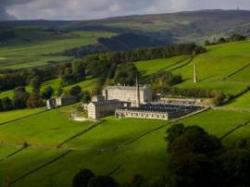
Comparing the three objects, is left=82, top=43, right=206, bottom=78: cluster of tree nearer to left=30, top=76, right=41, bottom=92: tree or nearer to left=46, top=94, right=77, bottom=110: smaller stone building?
left=30, top=76, right=41, bottom=92: tree

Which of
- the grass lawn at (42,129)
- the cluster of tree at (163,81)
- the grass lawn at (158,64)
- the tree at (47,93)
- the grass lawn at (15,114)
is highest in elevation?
the grass lawn at (158,64)

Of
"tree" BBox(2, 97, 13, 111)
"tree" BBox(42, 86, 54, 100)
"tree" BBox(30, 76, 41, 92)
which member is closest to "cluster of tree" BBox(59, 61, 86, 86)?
"tree" BBox(30, 76, 41, 92)

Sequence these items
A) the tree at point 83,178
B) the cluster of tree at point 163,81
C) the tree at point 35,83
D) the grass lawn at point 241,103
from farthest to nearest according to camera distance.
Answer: the tree at point 35,83
the cluster of tree at point 163,81
the grass lawn at point 241,103
the tree at point 83,178

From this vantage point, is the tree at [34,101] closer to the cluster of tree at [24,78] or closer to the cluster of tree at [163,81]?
the cluster of tree at [163,81]

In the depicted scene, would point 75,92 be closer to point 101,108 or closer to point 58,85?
point 58,85

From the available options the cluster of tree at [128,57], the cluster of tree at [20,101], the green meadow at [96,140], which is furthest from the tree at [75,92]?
the cluster of tree at [128,57]

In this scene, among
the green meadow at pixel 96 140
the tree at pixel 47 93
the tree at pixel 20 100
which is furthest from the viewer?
the tree at pixel 47 93
